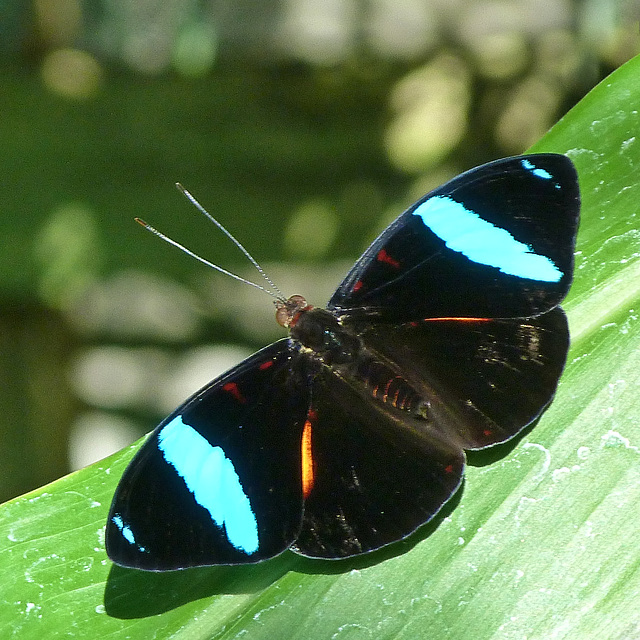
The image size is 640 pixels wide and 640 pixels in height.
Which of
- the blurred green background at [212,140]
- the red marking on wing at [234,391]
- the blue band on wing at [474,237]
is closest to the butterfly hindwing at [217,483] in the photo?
the red marking on wing at [234,391]

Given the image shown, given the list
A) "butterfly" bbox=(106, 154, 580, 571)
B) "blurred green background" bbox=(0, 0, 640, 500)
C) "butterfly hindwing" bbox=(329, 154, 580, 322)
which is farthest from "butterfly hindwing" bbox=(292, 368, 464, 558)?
"blurred green background" bbox=(0, 0, 640, 500)

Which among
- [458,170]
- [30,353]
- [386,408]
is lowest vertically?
[30,353]

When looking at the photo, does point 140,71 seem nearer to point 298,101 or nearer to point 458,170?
point 298,101

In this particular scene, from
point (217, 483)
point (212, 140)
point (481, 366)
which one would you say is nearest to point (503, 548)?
point (481, 366)

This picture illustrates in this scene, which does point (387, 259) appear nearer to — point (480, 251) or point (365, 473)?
point (480, 251)

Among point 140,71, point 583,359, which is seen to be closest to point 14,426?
point 140,71

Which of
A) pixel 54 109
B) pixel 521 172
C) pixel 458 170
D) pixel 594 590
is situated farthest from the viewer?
pixel 458 170

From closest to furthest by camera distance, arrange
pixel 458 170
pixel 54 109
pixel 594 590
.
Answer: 1. pixel 594 590
2. pixel 54 109
3. pixel 458 170
